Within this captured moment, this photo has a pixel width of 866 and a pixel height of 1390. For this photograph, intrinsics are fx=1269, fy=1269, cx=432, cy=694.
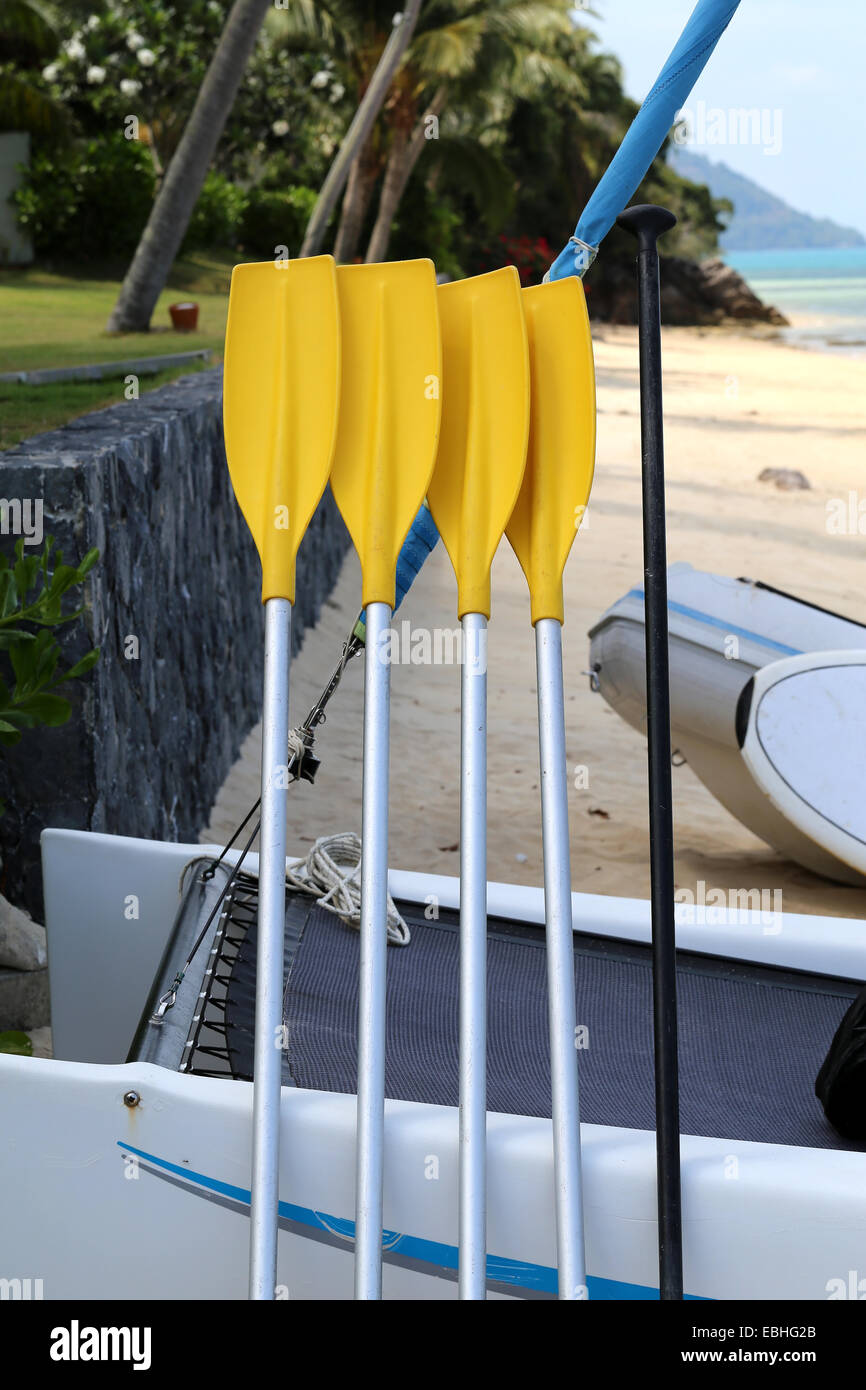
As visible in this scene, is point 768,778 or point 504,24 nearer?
point 768,778

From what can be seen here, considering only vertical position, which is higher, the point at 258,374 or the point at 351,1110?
the point at 258,374

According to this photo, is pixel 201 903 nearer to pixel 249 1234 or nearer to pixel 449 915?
pixel 449 915

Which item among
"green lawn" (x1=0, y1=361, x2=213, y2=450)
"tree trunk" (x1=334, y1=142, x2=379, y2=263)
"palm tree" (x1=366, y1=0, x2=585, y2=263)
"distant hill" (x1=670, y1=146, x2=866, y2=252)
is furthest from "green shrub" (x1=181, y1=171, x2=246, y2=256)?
"distant hill" (x1=670, y1=146, x2=866, y2=252)

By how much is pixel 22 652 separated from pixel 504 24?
1828 centimetres

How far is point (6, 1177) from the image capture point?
1.66m

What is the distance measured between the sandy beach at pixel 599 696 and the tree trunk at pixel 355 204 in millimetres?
3558

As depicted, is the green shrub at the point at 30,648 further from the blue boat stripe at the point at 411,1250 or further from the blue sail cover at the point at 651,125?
the blue sail cover at the point at 651,125

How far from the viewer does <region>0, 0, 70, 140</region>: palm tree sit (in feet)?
46.4

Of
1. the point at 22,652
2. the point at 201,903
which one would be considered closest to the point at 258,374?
the point at 22,652

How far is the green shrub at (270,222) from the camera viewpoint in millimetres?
Result: 17578

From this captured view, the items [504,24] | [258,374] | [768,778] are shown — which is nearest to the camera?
[258,374]

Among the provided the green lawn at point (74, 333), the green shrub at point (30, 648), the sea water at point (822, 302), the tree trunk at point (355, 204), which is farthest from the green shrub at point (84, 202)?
the sea water at point (822, 302)

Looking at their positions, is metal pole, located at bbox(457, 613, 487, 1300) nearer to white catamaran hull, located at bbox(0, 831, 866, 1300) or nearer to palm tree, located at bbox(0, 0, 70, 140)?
white catamaran hull, located at bbox(0, 831, 866, 1300)

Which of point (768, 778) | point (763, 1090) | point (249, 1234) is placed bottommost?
point (249, 1234)
